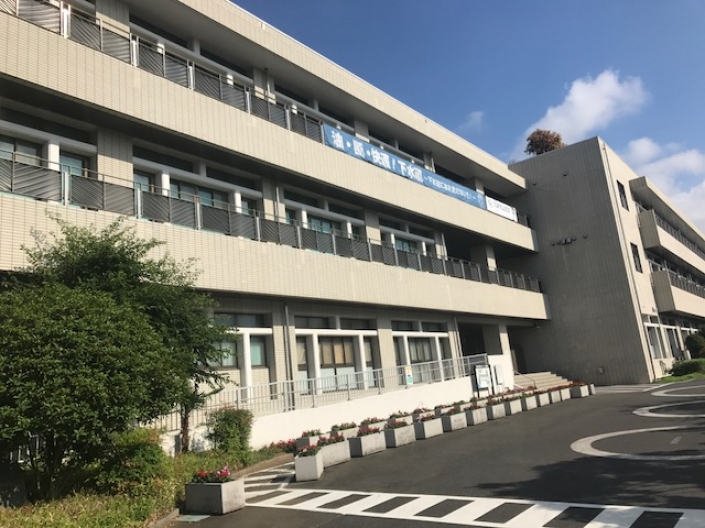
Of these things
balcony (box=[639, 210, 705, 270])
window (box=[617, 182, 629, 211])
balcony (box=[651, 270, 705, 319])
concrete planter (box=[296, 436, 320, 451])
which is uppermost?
window (box=[617, 182, 629, 211])

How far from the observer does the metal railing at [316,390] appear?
1476 cm

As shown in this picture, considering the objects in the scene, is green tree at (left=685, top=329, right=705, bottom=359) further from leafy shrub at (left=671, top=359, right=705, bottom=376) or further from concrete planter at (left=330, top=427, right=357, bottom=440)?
concrete planter at (left=330, top=427, right=357, bottom=440)

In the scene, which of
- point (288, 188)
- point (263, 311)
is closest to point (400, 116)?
point (288, 188)

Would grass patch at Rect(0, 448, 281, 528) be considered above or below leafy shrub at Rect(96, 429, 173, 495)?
below

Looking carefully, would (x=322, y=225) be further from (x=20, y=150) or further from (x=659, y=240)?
(x=659, y=240)

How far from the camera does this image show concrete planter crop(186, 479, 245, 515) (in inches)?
359

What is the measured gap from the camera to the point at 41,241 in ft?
39.2

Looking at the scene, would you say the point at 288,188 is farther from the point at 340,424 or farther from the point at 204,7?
the point at 340,424

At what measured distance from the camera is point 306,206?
21297 mm

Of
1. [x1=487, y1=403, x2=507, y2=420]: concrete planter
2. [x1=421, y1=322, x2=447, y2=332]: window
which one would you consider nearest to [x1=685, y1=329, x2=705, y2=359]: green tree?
[x1=421, y1=322, x2=447, y2=332]: window

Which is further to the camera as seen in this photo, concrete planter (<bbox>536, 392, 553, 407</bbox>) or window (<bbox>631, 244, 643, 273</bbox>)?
window (<bbox>631, 244, 643, 273</bbox>)

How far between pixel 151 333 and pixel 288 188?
12.1m

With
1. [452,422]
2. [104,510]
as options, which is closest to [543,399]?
[452,422]

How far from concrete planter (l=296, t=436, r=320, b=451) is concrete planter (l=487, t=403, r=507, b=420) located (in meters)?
7.16
